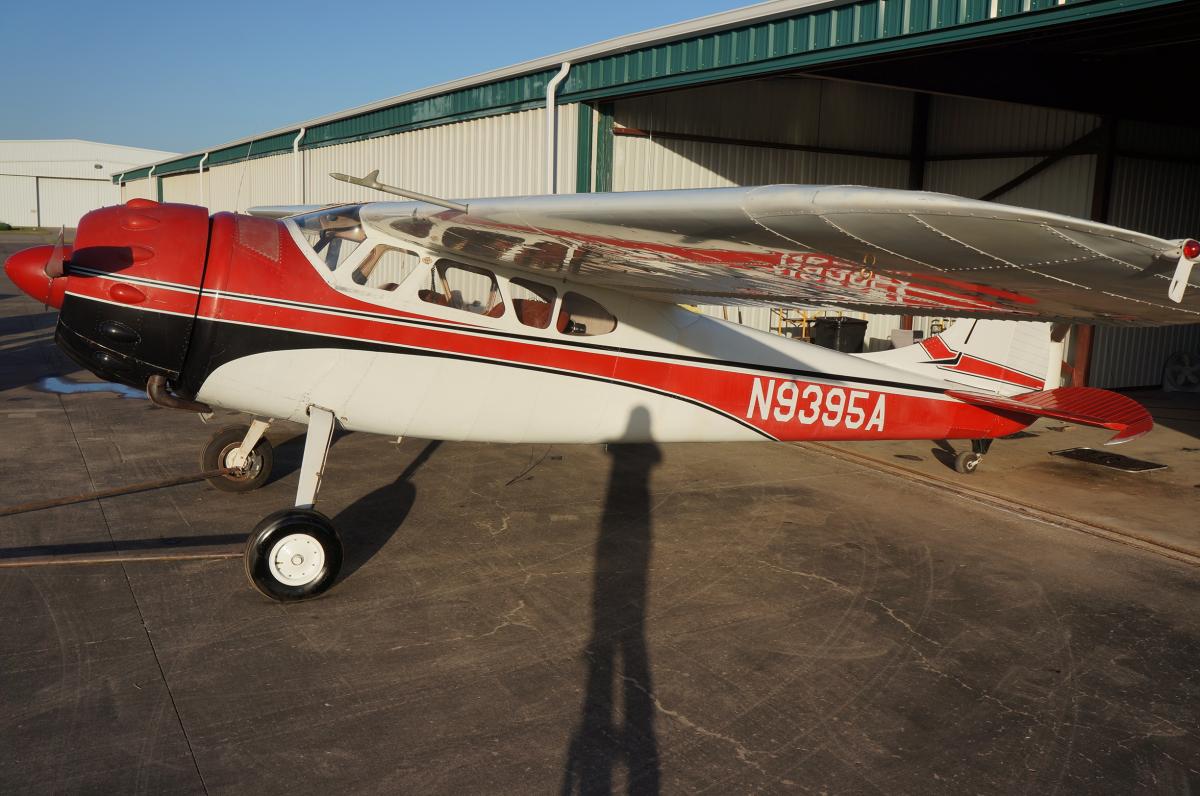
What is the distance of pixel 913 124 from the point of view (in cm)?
1560

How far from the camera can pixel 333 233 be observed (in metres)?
5.96

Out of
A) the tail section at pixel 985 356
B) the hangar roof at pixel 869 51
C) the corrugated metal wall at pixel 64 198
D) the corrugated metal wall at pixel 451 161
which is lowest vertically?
the tail section at pixel 985 356

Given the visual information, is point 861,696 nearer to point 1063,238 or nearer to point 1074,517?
point 1063,238

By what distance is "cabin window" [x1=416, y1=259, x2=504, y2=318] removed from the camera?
6.05 m

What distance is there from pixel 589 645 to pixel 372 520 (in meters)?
2.62

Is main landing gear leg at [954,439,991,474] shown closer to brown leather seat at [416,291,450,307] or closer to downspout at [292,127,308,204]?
brown leather seat at [416,291,450,307]

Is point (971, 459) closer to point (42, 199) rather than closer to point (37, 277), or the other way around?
point (37, 277)

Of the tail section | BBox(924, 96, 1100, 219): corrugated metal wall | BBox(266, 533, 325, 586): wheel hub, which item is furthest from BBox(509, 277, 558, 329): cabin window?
BBox(924, 96, 1100, 219): corrugated metal wall

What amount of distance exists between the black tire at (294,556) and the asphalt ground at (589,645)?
5.2 inches

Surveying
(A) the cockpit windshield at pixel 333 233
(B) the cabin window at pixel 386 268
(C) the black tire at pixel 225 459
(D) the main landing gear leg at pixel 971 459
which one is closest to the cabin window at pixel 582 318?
(B) the cabin window at pixel 386 268

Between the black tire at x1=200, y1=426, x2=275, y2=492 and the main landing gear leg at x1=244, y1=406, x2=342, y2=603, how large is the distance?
205 cm

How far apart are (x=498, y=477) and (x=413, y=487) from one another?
805mm

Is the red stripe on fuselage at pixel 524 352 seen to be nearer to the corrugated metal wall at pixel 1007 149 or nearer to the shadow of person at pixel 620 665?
the shadow of person at pixel 620 665

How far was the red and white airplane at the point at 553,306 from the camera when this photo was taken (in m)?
3.40
